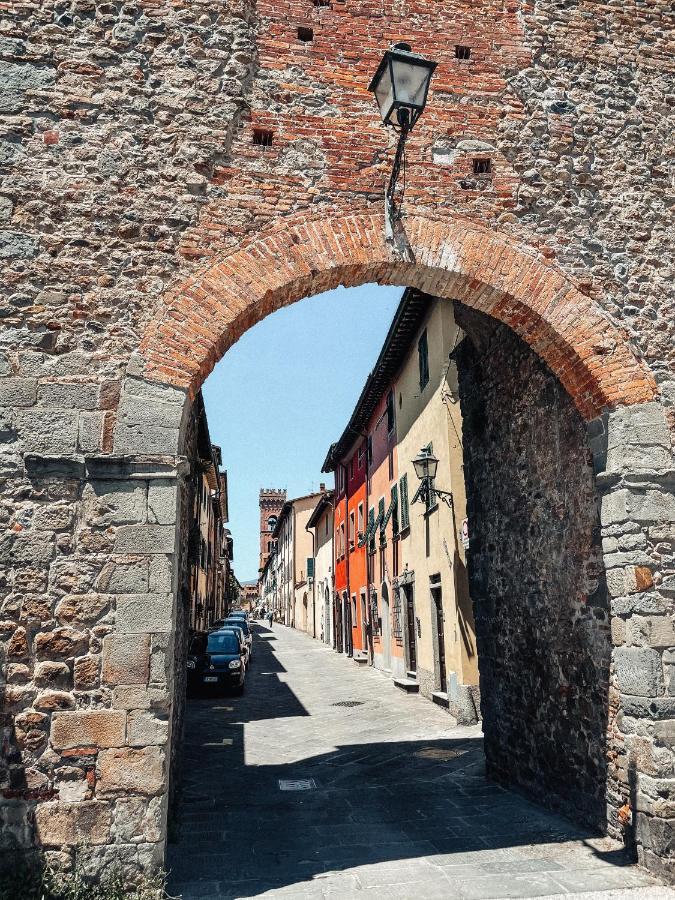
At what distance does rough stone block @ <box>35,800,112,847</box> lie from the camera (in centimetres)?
425

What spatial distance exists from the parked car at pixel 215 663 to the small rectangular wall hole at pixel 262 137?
40.4 feet

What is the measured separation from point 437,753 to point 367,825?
3.51 metres

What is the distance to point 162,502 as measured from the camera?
189 inches

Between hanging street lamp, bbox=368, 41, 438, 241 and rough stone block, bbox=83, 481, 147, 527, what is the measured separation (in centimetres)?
285

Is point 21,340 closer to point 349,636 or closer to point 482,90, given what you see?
point 482,90

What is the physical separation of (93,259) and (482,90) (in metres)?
3.73

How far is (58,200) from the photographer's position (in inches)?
204

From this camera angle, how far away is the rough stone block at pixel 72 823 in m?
4.25

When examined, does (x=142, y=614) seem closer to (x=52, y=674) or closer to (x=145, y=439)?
(x=52, y=674)

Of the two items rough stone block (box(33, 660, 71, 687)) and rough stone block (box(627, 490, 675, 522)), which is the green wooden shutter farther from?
rough stone block (box(33, 660, 71, 687))

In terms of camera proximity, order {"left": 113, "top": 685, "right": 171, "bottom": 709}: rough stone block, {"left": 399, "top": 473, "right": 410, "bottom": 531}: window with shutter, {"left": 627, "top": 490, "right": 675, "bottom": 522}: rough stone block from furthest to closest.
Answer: {"left": 399, "top": 473, "right": 410, "bottom": 531}: window with shutter
{"left": 627, "top": 490, "right": 675, "bottom": 522}: rough stone block
{"left": 113, "top": 685, "right": 171, "bottom": 709}: rough stone block

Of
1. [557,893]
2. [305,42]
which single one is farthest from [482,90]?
[557,893]

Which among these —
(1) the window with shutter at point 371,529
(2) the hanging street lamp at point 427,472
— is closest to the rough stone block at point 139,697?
(2) the hanging street lamp at point 427,472

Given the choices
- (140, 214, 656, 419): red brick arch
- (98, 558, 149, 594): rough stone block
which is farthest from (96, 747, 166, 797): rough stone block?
(140, 214, 656, 419): red brick arch
